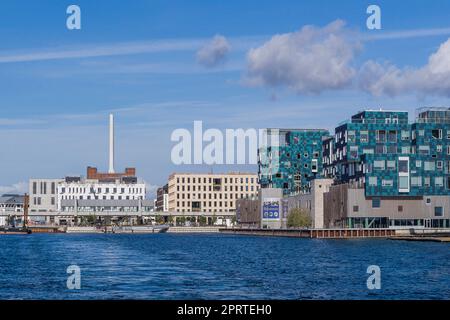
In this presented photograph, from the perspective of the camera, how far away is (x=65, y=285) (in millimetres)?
60375

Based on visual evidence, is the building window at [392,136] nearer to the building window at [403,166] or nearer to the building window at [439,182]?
the building window at [403,166]

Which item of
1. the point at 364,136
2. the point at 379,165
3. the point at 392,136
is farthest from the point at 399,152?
the point at 364,136

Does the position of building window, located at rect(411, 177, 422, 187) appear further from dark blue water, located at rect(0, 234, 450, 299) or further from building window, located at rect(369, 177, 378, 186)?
dark blue water, located at rect(0, 234, 450, 299)

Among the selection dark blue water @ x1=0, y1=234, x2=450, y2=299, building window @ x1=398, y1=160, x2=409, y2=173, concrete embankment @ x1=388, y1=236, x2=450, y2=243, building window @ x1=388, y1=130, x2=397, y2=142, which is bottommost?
dark blue water @ x1=0, y1=234, x2=450, y2=299

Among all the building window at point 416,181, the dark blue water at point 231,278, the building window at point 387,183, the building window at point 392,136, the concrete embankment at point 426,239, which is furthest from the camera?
the building window at point 392,136

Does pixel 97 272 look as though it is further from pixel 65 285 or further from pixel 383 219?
pixel 383 219

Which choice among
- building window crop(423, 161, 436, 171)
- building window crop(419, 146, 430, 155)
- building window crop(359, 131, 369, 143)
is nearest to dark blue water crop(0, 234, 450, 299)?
building window crop(423, 161, 436, 171)

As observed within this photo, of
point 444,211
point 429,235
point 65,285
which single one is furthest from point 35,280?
point 444,211

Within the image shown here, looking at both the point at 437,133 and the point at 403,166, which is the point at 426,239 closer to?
the point at 403,166

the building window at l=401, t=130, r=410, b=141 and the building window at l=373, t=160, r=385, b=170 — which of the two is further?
the building window at l=401, t=130, r=410, b=141

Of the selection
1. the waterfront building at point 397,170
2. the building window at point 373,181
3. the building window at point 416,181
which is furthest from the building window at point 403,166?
the building window at point 373,181

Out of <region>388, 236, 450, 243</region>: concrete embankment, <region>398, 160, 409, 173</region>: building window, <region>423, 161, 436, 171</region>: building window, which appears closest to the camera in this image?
<region>388, 236, 450, 243</region>: concrete embankment

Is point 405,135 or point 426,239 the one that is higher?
point 405,135
